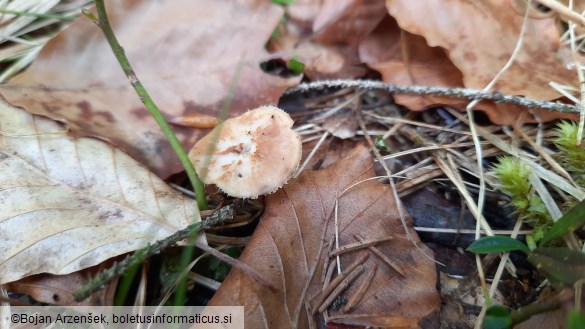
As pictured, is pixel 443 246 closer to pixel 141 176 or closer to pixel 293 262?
pixel 293 262

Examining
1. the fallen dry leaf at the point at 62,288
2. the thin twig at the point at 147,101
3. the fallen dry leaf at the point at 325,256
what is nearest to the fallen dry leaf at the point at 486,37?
the fallen dry leaf at the point at 325,256

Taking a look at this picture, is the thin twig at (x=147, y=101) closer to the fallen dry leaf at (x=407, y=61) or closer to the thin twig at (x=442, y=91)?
the thin twig at (x=442, y=91)

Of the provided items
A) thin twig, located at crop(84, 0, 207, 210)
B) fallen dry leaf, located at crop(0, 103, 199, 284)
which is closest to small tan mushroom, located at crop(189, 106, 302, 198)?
thin twig, located at crop(84, 0, 207, 210)

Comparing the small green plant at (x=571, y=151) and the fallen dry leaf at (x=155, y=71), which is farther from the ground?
the fallen dry leaf at (x=155, y=71)

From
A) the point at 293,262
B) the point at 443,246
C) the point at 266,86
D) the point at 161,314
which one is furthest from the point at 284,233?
the point at 266,86

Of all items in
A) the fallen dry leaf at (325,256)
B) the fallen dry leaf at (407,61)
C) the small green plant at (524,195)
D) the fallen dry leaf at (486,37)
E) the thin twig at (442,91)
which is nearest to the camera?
the fallen dry leaf at (325,256)
